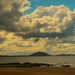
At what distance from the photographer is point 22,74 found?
3669cm

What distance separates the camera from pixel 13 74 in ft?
121

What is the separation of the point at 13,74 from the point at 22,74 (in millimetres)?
1278

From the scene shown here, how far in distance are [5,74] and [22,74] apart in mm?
2277

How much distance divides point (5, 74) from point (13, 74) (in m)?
1.12

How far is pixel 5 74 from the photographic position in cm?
3656
